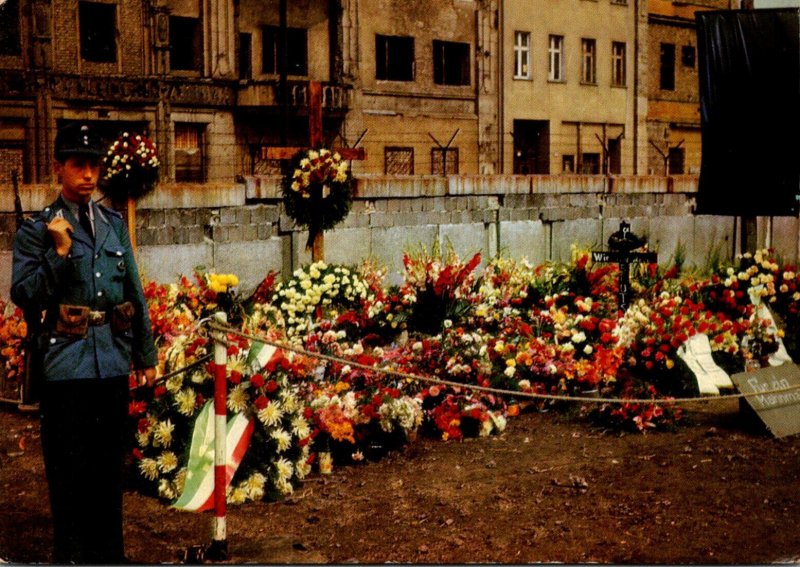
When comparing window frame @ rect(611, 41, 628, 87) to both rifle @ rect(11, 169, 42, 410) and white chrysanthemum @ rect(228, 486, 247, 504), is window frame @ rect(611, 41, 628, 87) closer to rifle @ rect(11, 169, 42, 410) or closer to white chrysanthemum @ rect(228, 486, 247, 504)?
white chrysanthemum @ rect(228, 486, 247, 504)

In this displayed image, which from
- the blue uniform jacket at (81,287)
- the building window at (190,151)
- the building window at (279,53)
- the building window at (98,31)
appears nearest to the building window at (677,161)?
the building window at (279,53)

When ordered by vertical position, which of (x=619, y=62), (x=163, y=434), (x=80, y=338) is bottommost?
→ (x=163, y=434)

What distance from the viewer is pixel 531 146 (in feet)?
71.4

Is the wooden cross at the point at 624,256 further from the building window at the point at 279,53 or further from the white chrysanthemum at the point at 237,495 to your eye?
the building window at the point at 279,53

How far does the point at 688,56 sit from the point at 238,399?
26.9m

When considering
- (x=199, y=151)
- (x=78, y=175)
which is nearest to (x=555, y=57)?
(x=199, y=151)

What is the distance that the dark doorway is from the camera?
20.1 m

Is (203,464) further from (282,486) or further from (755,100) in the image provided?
(755,100)

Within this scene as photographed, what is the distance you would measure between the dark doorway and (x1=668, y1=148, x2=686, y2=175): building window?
1226cm

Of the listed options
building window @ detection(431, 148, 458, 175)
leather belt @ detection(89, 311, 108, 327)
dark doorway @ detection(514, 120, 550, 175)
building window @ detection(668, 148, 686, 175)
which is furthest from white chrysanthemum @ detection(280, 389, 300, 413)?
building window @ detection(668, 148, 686, 175)

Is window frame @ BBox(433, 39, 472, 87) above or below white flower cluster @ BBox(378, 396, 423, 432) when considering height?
above

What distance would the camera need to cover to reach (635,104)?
23047 mm

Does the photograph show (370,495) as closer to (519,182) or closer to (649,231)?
(519,182)

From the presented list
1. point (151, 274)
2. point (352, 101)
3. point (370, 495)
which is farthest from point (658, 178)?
point (370, 495)
